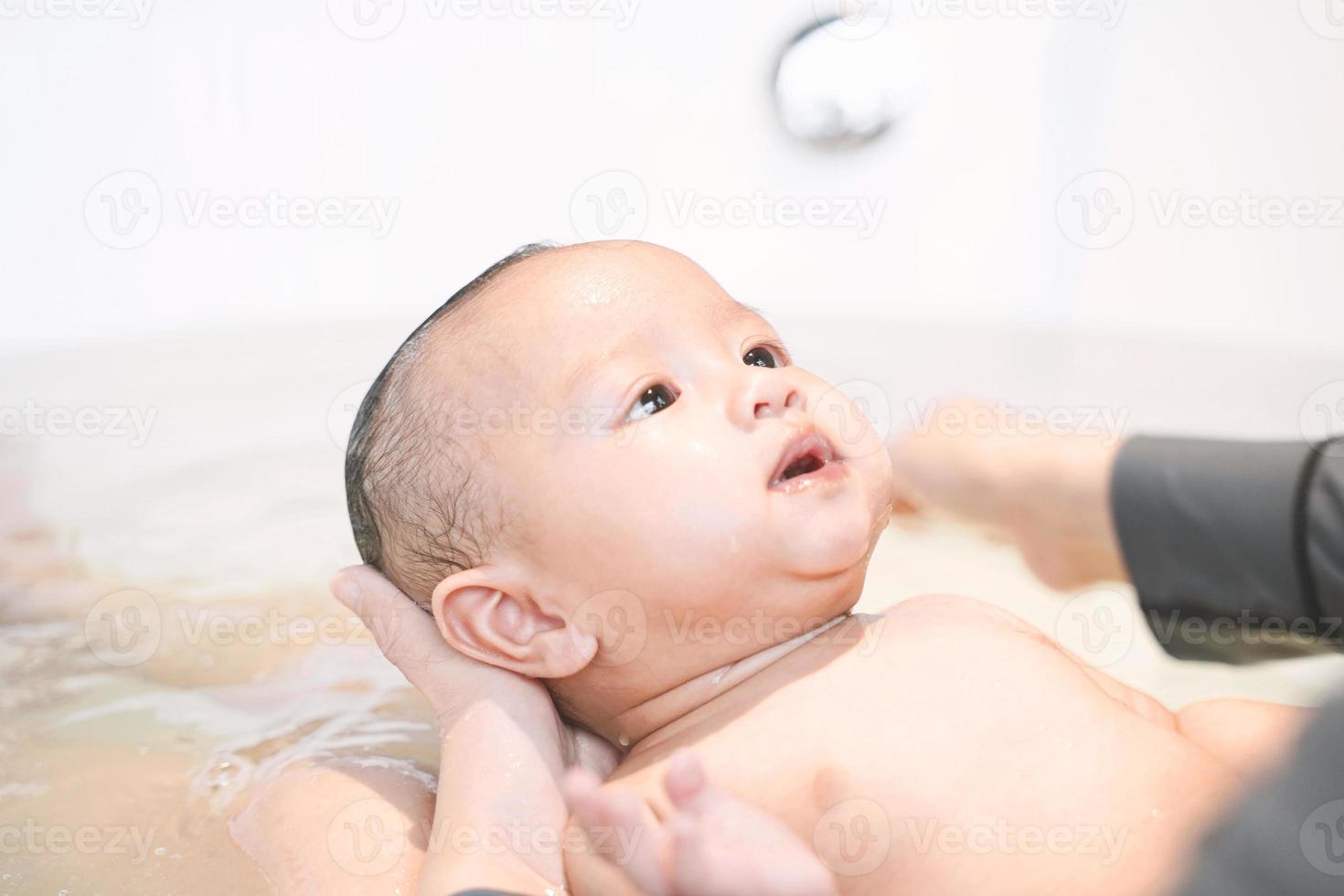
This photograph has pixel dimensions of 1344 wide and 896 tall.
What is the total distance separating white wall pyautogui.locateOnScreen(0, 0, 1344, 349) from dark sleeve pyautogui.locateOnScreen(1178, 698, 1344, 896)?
99 centimetres

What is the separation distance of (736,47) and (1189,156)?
1.87 ft

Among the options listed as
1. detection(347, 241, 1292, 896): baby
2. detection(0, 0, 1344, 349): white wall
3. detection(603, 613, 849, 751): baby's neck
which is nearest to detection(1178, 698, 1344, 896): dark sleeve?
detection(347, 241, 1292, 896): baby

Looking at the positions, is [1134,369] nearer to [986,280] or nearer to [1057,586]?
[986,280]

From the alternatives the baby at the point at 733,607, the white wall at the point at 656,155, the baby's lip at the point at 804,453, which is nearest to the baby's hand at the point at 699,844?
the baby at the point at 733,607

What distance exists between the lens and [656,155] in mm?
1742

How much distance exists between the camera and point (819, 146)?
5.62 ft

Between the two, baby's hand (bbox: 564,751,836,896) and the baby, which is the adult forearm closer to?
the baby

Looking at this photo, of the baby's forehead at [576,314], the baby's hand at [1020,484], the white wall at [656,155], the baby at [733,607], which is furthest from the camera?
the white wall at [656,155]

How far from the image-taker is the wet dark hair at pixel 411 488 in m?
0.89

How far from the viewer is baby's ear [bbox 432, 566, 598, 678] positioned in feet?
2.90

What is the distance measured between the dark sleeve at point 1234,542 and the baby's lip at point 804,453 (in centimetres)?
20

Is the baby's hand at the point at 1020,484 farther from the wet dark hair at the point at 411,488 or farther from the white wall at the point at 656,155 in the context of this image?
the white wall at the point at 656,155

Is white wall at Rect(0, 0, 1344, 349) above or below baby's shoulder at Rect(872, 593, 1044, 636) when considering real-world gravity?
above

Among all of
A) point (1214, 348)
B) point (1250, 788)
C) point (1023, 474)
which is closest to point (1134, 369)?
point (1214, 348)
